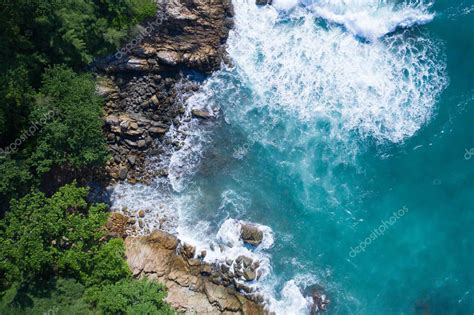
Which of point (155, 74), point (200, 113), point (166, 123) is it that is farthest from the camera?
point (200, 113)

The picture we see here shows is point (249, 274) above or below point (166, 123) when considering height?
below

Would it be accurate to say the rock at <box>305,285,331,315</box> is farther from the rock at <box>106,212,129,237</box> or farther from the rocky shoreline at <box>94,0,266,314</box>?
the rock at <box>106,212,129,237</box>

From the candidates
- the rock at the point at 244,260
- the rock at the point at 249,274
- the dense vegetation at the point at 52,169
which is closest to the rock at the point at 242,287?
the rock at the point at 249,274

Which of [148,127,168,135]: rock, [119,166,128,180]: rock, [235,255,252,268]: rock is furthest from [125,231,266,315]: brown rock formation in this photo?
[148,127,168,135]: rock

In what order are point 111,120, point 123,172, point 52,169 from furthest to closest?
point 123,172
point 111,120
point 52,169

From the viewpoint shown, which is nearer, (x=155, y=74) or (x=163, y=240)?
→ (x=163, y=240)

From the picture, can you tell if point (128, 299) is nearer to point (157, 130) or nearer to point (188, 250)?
point (188, 250)

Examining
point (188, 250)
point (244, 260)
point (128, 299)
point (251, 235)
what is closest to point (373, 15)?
point (251, 235)

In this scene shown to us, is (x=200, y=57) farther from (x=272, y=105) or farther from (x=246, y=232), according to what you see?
(x=246, y=232)
